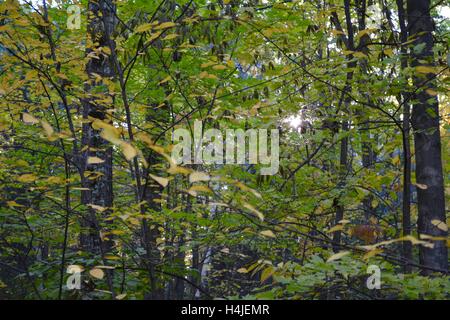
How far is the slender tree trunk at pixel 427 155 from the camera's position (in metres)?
3.81

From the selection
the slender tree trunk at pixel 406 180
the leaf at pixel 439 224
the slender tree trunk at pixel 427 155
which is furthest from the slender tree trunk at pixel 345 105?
the leaf at pixel 439 224

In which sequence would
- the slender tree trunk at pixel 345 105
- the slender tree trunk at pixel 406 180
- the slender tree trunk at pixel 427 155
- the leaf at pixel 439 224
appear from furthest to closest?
the slender tree trunk at pixel 345 105 < the slender tree trunk at pixel 406 180 < the slender tree trunk at pixel 427 155 < the leaf at pixel 439 224

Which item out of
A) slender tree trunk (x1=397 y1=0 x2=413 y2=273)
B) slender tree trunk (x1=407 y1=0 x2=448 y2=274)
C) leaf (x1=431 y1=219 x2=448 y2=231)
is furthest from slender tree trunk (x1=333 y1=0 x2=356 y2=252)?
leaf (x1=431 y1=219 x2=448 y2=231)

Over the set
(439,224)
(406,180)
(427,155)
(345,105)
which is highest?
(345,105)

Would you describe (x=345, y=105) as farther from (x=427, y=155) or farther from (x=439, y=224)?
(x=439, y=224)

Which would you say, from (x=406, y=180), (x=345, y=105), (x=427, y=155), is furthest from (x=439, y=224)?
(x=345, y=105)

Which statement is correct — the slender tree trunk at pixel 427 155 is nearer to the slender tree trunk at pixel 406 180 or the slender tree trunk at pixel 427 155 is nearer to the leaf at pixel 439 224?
the slender tree trunk at pixel 406 180

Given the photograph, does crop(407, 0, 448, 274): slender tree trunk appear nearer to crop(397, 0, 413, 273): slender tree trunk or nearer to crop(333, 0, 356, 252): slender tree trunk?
crop(397, 0, 413, 273): slender tree trunk

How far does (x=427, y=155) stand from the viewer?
4.02 metres

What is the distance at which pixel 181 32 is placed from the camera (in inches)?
144

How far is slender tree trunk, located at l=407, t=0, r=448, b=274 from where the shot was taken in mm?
3812

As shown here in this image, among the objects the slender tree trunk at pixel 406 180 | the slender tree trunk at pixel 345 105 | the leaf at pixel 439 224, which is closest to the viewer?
the leaf at pixel 439 224
